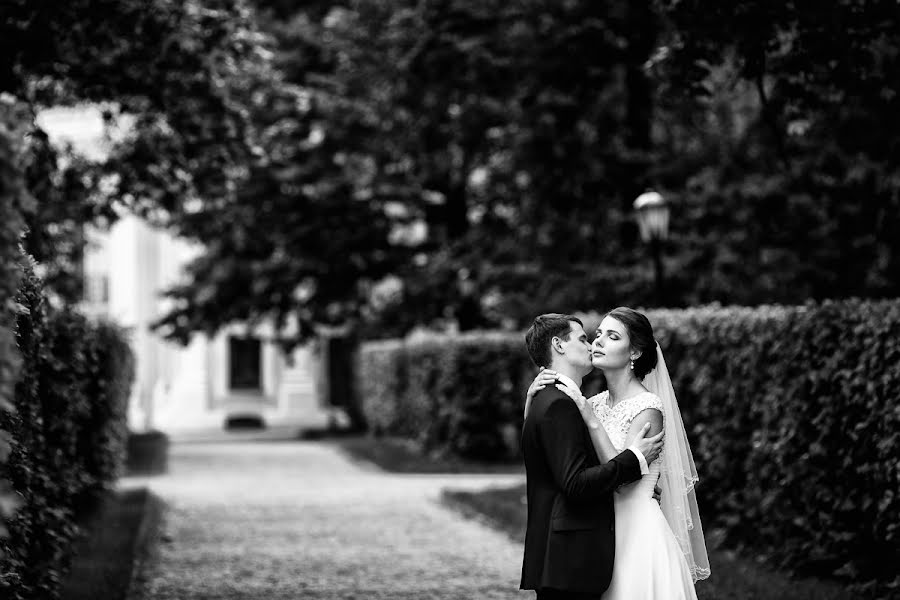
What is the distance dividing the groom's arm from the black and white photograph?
13 mm

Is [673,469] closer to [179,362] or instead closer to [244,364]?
[179,362]

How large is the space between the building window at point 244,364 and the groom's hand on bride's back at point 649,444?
34888 millimetres

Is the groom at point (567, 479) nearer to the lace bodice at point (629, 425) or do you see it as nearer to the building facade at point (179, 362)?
the lace bodice at point (629, 425)

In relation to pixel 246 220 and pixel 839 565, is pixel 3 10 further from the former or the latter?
pixel 246 220

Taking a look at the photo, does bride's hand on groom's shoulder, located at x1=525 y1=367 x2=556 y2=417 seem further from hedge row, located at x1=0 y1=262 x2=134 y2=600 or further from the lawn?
the lawn

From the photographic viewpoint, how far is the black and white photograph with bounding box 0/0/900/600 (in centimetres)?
555

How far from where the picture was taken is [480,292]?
79.2 ft

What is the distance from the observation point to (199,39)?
12953 mm

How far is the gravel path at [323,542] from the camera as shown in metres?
9.86

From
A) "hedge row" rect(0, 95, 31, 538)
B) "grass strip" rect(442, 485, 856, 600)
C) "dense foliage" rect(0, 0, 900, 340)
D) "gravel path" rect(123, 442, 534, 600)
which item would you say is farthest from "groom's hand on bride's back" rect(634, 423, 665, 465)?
"gravel path" rect(123, 442, 534, 600)

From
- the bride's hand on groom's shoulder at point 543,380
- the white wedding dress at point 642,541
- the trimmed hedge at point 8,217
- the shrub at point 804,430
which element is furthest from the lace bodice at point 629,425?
the shrub at point 804,430

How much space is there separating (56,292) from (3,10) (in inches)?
450

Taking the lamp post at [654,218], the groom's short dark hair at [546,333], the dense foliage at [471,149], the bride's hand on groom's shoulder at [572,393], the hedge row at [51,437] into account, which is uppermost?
the dense foliage at [471,149]

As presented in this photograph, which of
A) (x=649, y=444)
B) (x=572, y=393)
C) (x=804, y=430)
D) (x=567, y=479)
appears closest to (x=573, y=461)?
(x=567, y=479)
